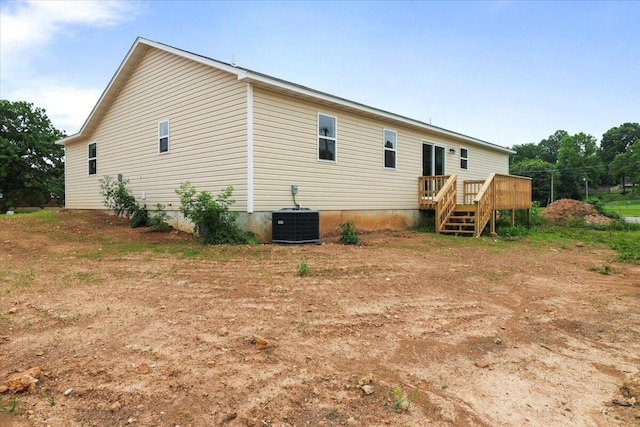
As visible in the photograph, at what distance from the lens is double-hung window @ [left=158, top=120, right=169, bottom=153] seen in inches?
444

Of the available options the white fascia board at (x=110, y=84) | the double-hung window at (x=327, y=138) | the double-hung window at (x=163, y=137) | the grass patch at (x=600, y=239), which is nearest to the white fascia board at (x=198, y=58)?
the white fascia board at (x=110, y=84)

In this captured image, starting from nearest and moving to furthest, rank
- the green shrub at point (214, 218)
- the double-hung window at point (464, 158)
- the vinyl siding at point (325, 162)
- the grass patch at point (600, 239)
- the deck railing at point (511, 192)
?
the green shrub at point (214, 218) → the grass patch at point (600, 239) → the vinyl siding at point (325, 162) → the deck railing at point (511, 192) → the double-hung window at point (464, 158)

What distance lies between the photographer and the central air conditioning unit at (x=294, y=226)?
28.7ft

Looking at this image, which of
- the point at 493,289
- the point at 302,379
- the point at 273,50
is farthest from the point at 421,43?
the point at 302,379

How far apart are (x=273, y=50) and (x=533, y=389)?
632 inches

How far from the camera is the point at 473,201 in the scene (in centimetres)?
1228

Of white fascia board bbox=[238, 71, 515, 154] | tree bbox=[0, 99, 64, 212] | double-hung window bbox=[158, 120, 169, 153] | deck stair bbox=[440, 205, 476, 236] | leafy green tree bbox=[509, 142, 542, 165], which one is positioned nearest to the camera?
white fascia board bbox=[238, 71, 515, 154]

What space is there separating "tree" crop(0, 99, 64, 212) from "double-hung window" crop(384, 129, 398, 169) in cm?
2854

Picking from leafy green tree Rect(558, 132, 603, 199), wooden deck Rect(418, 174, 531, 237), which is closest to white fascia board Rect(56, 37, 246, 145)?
wooden deck Rect(418, 174, 531, 237)

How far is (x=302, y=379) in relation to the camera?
2.65 metres

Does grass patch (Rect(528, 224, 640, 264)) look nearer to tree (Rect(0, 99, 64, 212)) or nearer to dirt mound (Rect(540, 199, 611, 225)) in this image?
dirt mound (Rect(540, 199, 611, 225))

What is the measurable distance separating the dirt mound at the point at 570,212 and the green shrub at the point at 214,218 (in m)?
14.4

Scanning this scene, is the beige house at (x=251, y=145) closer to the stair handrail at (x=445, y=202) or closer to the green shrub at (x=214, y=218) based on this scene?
the green shrub at (x=214, y=218)

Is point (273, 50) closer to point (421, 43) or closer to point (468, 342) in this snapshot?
point (421, 43)
